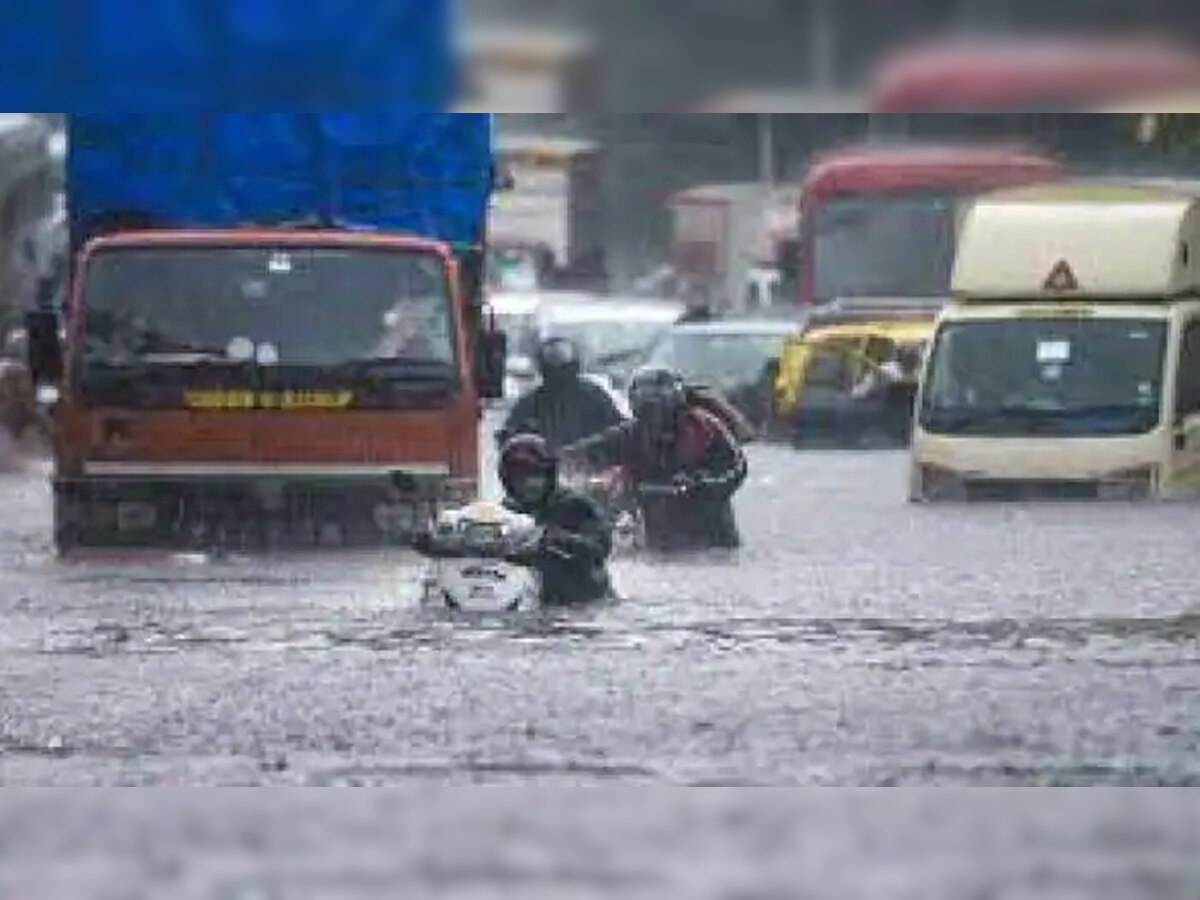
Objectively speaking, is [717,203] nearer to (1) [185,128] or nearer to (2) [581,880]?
(1) [185,128]

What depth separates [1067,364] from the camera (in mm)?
8117

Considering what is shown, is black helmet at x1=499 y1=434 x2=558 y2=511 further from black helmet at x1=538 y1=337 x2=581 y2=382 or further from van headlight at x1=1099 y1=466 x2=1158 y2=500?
van headlight at x1=1099 y1=466 x2=1158 y2=500

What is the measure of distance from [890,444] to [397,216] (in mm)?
1224

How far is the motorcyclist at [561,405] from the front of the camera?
24.5ft

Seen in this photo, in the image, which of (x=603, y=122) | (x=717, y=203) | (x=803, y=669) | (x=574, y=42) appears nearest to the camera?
(x=574, y=42)

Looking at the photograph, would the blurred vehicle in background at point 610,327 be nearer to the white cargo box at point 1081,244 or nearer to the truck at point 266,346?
the truck at point 266,346

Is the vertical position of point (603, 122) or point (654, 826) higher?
point (603, 122)

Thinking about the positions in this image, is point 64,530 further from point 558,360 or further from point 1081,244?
point 1081,244

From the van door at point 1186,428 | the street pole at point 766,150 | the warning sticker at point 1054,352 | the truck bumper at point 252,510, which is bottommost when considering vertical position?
the truck bumper at point 252,510

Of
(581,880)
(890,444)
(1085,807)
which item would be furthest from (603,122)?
(890,444)

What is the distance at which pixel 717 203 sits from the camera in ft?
21.5

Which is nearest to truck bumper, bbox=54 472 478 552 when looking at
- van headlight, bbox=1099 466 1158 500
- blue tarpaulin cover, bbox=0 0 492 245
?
van headlight, bbox=1099 466 1158 500

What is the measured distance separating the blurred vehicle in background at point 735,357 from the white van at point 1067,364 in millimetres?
341

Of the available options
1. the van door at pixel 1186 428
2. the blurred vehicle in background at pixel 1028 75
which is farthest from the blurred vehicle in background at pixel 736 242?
the blurred vehicle in background at pixel 1028 75
